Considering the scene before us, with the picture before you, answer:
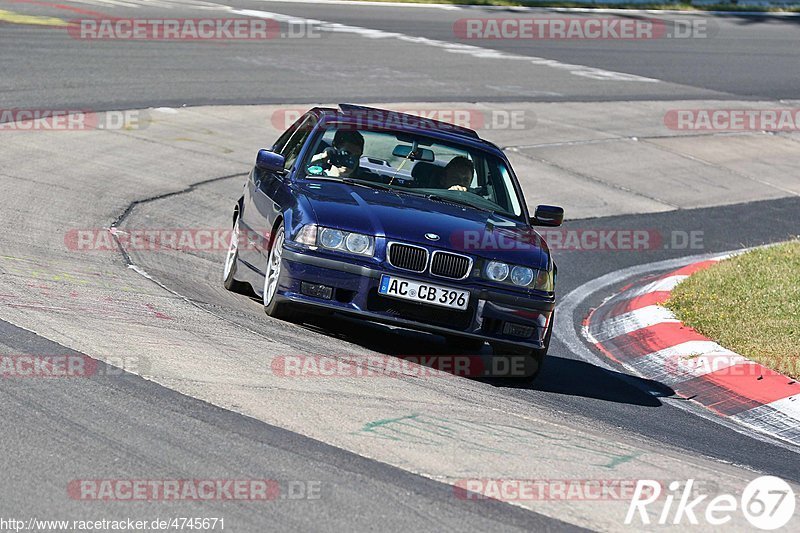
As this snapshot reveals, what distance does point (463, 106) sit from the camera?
65.6 feet

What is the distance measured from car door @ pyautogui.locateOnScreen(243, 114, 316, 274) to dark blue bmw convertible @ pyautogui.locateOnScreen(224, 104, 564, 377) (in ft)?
0.07

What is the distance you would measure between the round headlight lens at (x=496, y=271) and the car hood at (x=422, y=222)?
0.15 ft

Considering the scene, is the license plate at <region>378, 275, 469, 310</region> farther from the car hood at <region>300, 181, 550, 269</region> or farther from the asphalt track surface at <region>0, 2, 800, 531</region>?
the asphalt track surface at <region>0, 2, 800, 531</region>

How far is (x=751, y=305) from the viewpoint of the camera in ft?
32.8

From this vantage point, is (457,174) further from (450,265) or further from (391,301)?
(391,301)

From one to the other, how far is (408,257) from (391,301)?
278 mm

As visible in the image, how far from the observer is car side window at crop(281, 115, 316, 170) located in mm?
9046

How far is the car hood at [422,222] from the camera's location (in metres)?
7.56

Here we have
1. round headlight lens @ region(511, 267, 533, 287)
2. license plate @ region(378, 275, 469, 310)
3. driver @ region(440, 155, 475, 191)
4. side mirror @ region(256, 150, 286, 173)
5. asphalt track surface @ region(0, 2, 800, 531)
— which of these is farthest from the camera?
driver @ region(440, 155, 475, 191)

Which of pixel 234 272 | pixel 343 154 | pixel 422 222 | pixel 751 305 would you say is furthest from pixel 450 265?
pixel 751 305

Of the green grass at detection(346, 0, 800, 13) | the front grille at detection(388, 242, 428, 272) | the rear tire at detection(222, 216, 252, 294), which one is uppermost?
the green grass at detection(346, 0, 800, 13)

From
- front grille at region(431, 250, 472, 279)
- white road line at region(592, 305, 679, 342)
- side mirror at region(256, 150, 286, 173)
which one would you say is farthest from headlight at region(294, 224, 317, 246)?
white road line at region(592, 305, 679, 342)

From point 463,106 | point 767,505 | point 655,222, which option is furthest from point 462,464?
point 463,106

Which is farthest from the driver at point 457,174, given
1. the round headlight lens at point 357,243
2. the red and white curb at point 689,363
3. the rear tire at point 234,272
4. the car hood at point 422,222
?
the red and white curb at point 689,363
